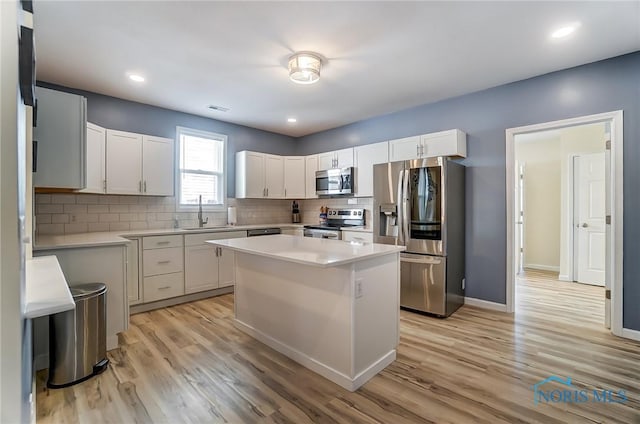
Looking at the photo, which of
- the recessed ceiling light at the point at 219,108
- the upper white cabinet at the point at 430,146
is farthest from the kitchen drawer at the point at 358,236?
the recessed ceiling light at the point at 219,108

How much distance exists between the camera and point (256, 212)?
5379 millimetres

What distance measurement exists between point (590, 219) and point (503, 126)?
8.77 feet

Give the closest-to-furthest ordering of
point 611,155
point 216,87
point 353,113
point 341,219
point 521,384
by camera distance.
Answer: point 521,384, point 611,155, point 216,87, point 353,113, point 341,219

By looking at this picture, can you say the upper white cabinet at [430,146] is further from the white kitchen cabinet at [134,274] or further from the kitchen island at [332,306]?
the white kitchen cabinet at [134,274]

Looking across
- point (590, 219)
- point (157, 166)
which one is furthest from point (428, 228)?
point (157, 166)

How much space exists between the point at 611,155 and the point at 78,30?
16.3 feet

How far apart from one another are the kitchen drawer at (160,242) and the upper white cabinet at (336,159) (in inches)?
101

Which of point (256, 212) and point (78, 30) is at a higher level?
point (78, 30)

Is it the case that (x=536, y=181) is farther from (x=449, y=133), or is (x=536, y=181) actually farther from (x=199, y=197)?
(x=199, y=197)

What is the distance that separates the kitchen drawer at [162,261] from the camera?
11.7 feet

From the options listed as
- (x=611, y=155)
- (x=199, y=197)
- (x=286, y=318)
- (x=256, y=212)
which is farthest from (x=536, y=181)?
(x=199, y=197)

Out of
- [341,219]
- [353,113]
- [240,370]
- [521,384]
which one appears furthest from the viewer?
[341,219]

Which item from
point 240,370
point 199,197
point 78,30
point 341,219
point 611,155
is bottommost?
point 240,370

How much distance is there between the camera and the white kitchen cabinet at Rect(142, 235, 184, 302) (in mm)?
3559
